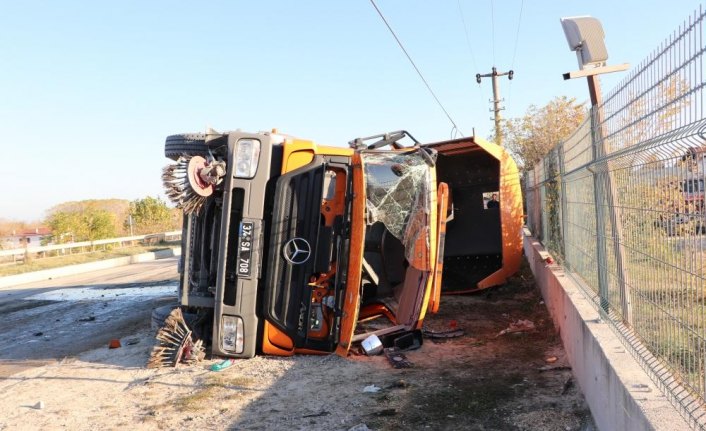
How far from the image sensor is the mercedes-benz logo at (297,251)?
229 inches

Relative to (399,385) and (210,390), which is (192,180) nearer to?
(210,390)

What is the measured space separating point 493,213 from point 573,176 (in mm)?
4509

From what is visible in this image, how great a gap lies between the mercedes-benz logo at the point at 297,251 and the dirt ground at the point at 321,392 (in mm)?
999

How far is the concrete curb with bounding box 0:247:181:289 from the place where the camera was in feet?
53.4

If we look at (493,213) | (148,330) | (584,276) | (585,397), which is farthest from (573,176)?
(148,330)

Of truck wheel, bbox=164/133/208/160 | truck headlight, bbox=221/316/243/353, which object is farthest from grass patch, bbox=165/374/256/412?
truck wheel, bbox=164/133/208/160

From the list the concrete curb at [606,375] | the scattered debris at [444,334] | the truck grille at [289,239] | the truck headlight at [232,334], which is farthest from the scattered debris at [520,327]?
the truck headlight at [232,334]

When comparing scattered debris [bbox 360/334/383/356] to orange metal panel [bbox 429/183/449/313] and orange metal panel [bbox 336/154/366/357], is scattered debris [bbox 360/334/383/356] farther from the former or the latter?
orange metal panel [bbox 429/183/449/313]

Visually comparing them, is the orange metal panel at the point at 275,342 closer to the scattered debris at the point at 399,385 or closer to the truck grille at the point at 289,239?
the truck grille at the point at 289,239

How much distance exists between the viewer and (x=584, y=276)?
5094 millimetres

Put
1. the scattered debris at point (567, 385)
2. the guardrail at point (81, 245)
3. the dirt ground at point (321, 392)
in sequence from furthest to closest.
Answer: the guardrail at point (81, 245), the scattered debris at point (567, 385), the dirt ground at point (321, 392)

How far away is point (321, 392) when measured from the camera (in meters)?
4.82

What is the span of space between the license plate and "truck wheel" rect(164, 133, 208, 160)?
100 centimetres

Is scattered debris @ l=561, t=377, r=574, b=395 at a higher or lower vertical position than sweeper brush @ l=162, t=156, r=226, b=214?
lower
